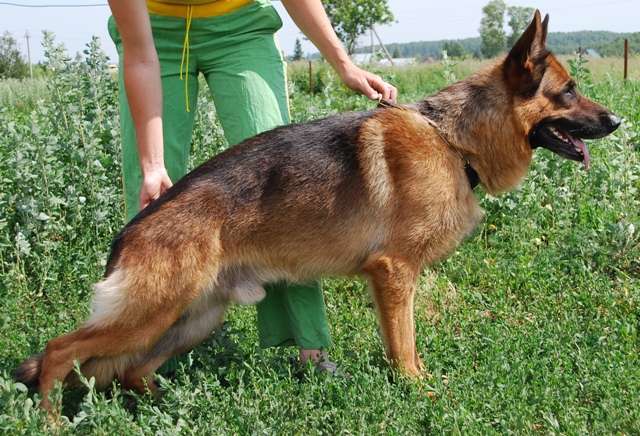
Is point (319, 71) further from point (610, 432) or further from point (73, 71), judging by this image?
point (610, 432)

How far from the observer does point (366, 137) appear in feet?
12.3

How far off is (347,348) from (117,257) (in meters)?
1.51

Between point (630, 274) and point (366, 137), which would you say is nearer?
point (366, 137)

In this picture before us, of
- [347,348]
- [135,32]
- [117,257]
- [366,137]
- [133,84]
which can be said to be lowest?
[347,348]

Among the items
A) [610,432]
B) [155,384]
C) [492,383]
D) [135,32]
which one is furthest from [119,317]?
[610,432]

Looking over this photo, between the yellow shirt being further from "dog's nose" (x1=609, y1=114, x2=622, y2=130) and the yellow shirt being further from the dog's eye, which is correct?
"dog's nose" (x1=609, y1=114, x2=622, y2=130)

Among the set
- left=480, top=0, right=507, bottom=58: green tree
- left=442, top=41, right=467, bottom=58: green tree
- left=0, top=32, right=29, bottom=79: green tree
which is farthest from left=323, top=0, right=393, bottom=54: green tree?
A: left=480, top=0, right=507, bottom=58: green tree

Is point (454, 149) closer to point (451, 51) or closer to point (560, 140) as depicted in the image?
point (560, 140)

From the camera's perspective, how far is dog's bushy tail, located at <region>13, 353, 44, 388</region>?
3477mm

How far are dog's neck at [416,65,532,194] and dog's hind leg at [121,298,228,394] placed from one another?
148cm

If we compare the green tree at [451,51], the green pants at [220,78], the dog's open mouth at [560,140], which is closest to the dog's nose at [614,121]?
the dog's open mouth at [560,140]

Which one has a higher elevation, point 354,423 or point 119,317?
point 119,317

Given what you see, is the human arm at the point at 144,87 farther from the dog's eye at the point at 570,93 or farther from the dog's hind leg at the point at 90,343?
the dog's eye at the point at 570,93

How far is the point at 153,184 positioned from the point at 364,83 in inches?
50.2
